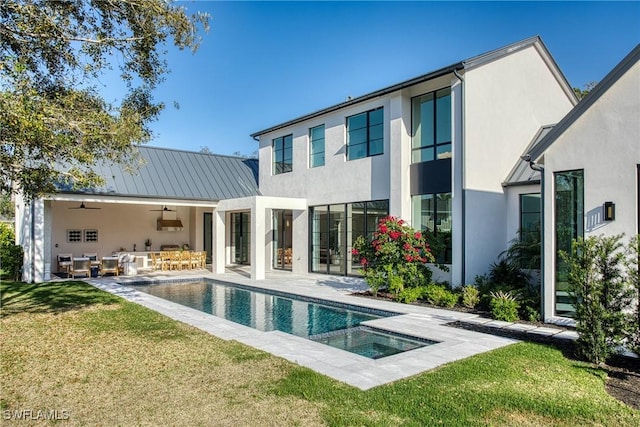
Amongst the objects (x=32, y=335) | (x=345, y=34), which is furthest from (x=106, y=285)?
(x=345, y=34)

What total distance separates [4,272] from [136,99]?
13020 millimetres

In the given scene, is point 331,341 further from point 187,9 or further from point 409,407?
point 187,9

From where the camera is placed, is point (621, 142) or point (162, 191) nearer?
point (621, 142)

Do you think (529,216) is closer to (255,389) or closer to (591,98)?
(591,98)

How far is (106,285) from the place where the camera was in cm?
1628

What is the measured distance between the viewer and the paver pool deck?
21.2ft

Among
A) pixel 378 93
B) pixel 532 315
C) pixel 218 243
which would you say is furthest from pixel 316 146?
pixel 532 315

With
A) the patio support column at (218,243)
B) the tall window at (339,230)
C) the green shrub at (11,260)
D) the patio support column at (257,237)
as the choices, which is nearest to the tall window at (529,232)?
the tall window at (339,230)

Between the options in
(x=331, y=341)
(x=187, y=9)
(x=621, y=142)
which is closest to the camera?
(x=621, y=142)

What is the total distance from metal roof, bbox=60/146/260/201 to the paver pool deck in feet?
17.1

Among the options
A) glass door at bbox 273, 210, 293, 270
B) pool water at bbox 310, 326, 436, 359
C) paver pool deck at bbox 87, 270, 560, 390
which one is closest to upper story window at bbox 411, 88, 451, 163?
paver pool deck at bbox 87, 270, 560, 390

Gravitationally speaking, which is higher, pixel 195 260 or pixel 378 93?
pixel 378 93

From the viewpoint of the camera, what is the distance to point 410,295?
40.8 feet

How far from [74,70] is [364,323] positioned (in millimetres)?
8877
